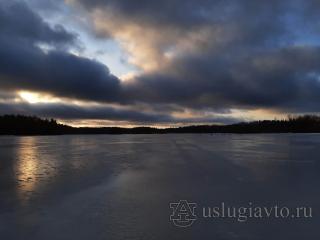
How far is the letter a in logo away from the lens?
15.4ft

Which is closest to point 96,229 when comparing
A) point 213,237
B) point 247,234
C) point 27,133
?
point 213,237

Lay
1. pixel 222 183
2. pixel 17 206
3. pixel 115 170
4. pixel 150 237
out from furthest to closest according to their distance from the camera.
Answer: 1. pixel 115 170
2. pixel 222 183
3. pixel 17 206
4. pixel 150 237

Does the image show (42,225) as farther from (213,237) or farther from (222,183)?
(222,183)

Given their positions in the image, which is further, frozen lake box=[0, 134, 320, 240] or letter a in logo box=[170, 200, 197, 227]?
letter a in logo box=[170, 200, 197, 227]

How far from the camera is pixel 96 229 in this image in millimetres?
4375

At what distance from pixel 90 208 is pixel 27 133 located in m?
96.2

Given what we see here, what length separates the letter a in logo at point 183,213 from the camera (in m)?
4.69

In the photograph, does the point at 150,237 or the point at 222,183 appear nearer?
the point at 150,237

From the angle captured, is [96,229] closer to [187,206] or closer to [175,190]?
[187,206]

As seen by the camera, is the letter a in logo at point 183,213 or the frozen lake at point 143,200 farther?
the letter a in logo at point 183,213

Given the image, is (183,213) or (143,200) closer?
(183,213)

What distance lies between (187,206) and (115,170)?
5321 millimetres

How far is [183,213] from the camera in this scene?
17.1ft


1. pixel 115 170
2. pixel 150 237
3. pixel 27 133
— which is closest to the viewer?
pixel 150 237
